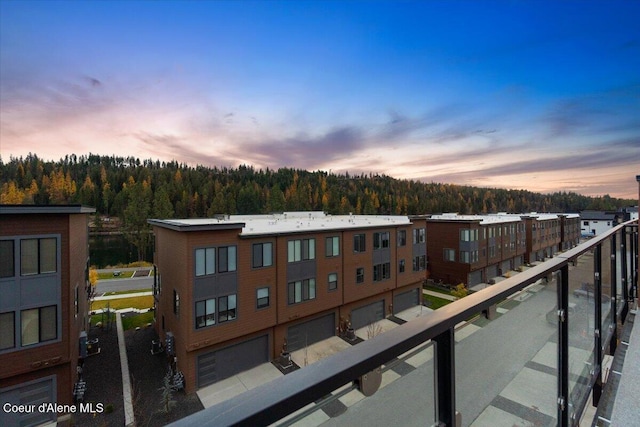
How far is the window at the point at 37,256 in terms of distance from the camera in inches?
417

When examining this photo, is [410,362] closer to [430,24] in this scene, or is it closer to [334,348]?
[430,24]

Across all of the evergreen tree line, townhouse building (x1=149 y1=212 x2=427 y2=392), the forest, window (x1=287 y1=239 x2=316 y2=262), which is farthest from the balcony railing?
the evergreen tree line

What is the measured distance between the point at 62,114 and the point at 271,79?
17.0m

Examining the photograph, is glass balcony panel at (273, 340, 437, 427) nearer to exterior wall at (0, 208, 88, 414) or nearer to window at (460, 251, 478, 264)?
exterior wall at (0, 208, 88, 414)

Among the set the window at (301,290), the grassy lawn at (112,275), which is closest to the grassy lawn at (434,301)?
the window at (301,290)

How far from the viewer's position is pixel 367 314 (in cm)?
2083

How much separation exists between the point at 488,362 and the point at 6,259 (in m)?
14.6

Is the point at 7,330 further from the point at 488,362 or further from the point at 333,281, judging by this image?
the point at 488,362

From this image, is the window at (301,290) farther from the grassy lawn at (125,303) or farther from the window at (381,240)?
the grassy lawn at (125,303)

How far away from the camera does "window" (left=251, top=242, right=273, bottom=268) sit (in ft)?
50.2

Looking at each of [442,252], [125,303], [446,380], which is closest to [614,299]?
[446,380]

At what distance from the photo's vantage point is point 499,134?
77.6 feet

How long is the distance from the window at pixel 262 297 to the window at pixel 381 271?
27.6 feet

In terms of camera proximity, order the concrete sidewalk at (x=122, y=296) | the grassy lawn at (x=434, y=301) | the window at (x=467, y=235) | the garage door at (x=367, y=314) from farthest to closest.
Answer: the window at (x=467, y=235), the concrete sidewalk at (x=122, y=296), the grassy lawn at (x=434, y=301), the garage door at (x=367, y=314)
